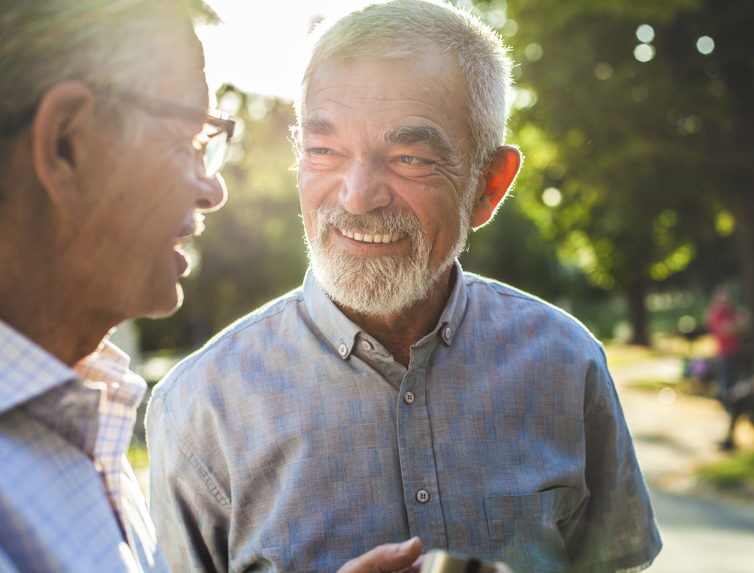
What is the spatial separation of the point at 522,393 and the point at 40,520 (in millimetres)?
1460

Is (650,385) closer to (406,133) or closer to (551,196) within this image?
(551,196)

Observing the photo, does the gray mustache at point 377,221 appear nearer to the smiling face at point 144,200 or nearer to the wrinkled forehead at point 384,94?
the wrinkled forehead at point 384,94

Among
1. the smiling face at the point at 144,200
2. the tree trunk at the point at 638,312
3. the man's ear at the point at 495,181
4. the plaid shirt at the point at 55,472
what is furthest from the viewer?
the tree trunk at the point at 638,312

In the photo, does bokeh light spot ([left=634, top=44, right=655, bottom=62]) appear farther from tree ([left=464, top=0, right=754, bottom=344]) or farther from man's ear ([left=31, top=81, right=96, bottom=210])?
man's ear ([left=31, top=81, right=96, bottom=210])

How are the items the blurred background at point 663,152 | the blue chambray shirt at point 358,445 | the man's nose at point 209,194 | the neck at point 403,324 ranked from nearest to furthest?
the man's nose at point 209,194
the blue chambray shirt at point 358,445
the neck at point 403,324
the blurred background at point 663,152

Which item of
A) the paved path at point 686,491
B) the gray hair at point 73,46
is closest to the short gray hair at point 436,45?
the gray hair at point 73,46

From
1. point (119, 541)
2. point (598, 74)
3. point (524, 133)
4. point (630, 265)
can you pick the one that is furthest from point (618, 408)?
A: point (630, 265)

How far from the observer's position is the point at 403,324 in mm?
2164

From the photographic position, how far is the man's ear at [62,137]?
1052 mm

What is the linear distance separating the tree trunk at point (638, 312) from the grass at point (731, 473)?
20.2 m

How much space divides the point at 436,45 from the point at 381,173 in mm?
426

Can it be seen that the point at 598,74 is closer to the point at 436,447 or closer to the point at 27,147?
the point at 436,447

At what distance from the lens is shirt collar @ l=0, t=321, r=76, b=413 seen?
3.44 feet

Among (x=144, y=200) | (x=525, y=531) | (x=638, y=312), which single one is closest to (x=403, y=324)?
(x=525, y=531)
